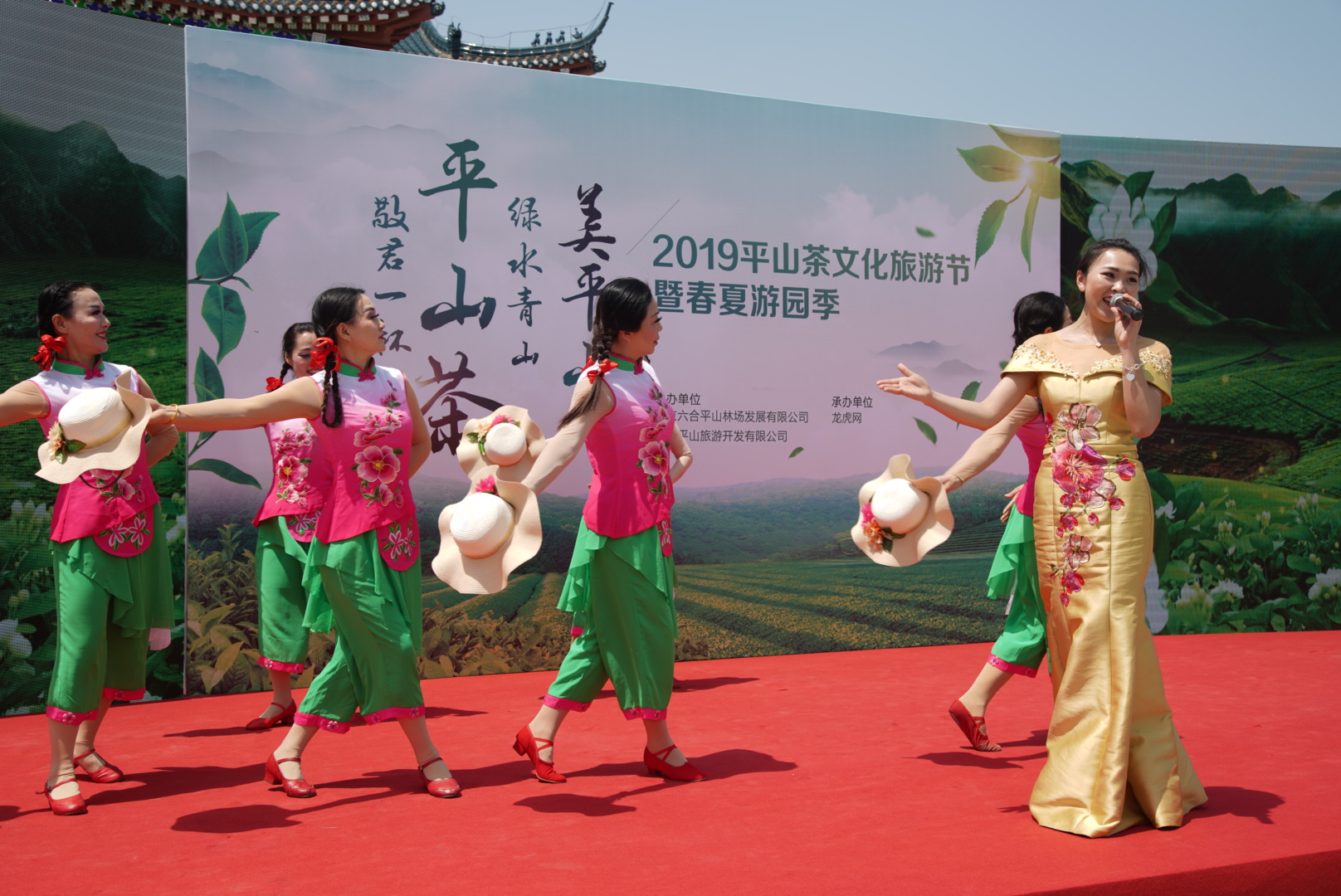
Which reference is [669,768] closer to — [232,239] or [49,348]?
[49,348]

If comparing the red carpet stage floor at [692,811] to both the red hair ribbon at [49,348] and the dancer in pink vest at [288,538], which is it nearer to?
the dancer in pink vest at [288,538]

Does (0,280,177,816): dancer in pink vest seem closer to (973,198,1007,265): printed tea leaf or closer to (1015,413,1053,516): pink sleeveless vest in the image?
(1015,413,1053,516): pink sleeveless vest

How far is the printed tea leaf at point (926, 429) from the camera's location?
7184mm

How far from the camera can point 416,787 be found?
371 centimetres

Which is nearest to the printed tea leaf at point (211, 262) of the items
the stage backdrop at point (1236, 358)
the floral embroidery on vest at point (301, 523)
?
the floral embroidery on vest at point (301, 523)

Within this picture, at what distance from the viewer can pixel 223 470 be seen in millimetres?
5637

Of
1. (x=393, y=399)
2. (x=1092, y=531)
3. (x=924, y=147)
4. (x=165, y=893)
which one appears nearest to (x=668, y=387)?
(x=924, y=147)

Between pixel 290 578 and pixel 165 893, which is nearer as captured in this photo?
pixel 165 893

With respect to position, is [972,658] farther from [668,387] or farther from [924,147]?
[924,147]

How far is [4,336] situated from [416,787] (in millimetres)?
3111

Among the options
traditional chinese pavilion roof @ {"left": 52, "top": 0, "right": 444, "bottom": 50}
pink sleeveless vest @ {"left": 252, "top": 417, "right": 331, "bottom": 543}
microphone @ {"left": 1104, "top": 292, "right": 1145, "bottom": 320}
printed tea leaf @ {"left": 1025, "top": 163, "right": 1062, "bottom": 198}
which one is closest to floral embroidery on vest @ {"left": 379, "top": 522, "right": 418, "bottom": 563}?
pink sleeveless vest @ {"left": 252, "top": 417, "right": 331, "bottom": 543}

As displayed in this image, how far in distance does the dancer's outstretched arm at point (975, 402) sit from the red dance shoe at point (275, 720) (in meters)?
3.04

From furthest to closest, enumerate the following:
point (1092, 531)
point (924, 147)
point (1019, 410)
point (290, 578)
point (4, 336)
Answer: point (924, 147) < point (4, 336) < point (290, 578) < point (1019, 410) < point (1092, 531)

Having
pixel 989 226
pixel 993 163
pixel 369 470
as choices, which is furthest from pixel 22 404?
pixel 993 163
